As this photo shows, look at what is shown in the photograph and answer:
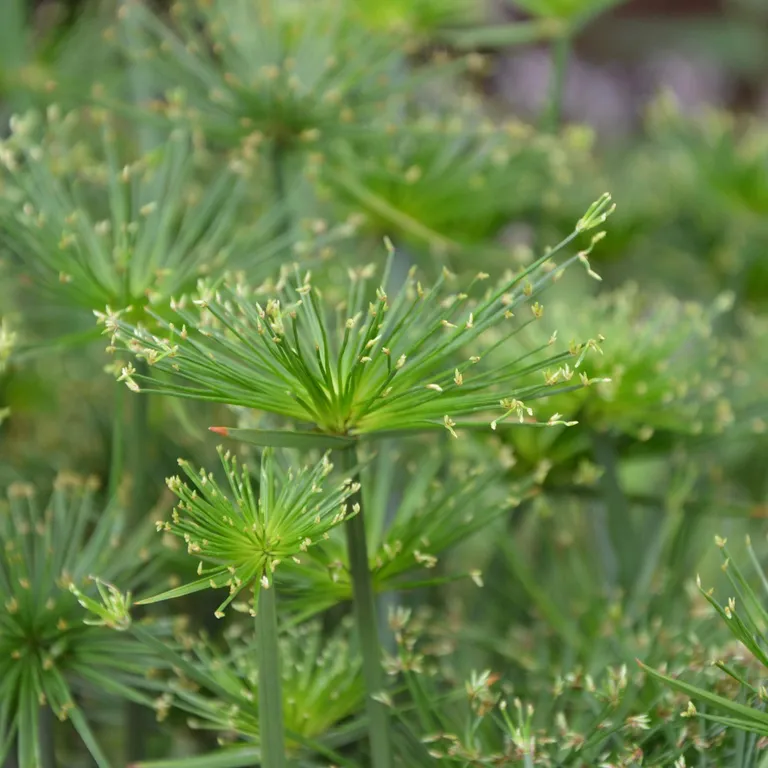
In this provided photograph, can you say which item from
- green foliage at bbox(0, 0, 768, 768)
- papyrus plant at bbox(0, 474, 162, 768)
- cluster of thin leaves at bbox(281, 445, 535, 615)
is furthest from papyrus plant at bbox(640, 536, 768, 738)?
papyrus plant at bbox(0, 474, 162, 768)

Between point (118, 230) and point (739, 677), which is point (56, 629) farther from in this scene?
point (739, 677)

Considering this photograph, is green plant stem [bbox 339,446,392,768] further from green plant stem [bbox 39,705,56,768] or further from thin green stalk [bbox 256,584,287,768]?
A: green plant stem [bbox 39,705,56,768]

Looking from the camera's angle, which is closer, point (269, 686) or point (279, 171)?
point (269, 686)

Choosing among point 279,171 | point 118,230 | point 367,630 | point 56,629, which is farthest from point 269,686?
point 279,171

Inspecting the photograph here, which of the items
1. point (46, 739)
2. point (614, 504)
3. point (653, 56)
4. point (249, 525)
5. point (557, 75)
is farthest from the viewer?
point (653, 56)

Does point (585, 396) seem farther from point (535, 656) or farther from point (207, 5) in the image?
point (207, 5)

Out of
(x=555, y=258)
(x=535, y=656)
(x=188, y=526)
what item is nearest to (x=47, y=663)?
(x=188, y=526)
